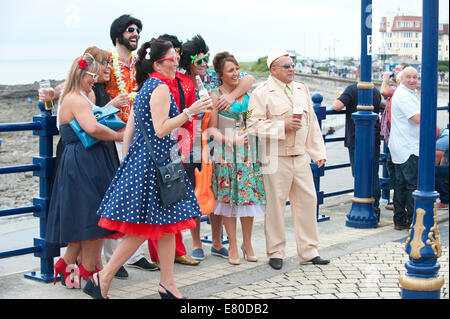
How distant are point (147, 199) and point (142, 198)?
1.7 inches

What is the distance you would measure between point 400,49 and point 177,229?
122782mm

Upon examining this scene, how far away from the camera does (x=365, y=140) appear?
24.8 feet

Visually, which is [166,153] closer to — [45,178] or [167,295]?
[167,295]

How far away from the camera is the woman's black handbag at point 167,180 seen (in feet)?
14.9

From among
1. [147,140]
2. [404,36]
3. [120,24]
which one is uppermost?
[404,36]

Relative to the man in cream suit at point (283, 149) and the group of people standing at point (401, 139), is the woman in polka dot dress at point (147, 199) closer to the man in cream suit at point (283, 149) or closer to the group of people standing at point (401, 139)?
the man in cream suit at point (283, 149)

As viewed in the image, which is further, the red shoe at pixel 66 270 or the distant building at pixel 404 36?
the distant building at pixel 404 36

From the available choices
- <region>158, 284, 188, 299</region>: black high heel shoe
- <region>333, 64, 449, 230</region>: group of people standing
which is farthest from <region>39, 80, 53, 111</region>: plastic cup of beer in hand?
<region>333, 64, 449, 230</region>: group of people standing

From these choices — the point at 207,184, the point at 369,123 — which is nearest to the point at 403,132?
the point at 369,123

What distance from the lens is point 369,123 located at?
7.53m

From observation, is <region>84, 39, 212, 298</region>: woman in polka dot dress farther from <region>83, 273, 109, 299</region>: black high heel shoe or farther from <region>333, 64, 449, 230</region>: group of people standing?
<region>333, 64, 449, 230</region>: group of people standing

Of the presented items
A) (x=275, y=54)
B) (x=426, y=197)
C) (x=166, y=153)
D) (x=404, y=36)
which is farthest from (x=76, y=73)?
(x=404, y=36)

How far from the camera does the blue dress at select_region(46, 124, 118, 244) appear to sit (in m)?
4.88

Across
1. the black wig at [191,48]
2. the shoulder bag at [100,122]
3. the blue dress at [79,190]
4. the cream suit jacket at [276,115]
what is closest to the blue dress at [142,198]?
the blue dress at [79,190]
